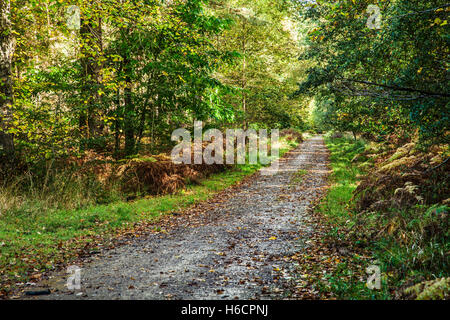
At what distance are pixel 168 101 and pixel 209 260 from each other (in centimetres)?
806

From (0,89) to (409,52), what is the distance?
35.3 ft

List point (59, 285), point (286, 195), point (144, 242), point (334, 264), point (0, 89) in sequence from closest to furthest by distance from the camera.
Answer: point (59, 285) < point (334, 264) < point (144, 242) < point (0, 89) < point (286, 195)

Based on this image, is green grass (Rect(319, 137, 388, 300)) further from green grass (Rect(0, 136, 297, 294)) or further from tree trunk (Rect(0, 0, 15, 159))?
tree trunk (Rect(0, 0, 15, 159))

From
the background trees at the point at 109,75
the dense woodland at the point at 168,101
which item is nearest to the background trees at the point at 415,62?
the dense woodland at the point at 168,101

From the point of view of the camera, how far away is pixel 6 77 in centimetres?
896

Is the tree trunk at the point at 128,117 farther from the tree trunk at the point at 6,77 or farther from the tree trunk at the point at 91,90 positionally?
the tree trunk at the point at 6,77

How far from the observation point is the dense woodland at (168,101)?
18.1ft

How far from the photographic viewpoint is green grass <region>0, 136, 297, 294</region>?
5.08 metres

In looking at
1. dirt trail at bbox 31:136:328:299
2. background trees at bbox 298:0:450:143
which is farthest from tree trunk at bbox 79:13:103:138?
background trees at bbox 298:0:450:143

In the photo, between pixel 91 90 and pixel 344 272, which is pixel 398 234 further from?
pixel 91 90

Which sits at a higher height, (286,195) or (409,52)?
(409,52)

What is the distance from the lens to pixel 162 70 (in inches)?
450
